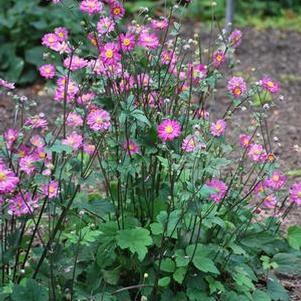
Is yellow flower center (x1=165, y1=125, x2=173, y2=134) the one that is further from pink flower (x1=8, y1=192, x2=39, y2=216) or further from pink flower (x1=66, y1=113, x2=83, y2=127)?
pink flower (x1=8, y1=192, x2=39, y2=216)

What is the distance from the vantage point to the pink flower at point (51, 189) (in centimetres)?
236

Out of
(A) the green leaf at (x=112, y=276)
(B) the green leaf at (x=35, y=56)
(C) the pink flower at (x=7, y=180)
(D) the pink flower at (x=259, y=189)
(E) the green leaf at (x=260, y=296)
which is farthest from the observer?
(B) the green leaf at (x=35, y=56)

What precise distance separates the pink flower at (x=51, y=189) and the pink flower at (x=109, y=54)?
45 cm

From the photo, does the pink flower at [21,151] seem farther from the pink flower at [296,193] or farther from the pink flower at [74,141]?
the pink flower at [296,193]

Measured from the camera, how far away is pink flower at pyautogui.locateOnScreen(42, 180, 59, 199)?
2.36 m

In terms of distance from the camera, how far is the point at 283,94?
5.80 meters

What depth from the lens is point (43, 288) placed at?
7.84 ft

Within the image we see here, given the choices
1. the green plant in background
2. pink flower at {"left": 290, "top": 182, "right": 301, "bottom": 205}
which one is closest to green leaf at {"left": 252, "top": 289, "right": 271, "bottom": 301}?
pink flower at {"left": 290, "top": 182, "right": 301, "bottom": 205}

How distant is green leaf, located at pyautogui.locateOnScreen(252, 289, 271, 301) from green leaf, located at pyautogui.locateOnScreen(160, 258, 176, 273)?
0.38 meters

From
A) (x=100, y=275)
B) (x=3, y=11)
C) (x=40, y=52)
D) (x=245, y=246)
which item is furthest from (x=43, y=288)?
(x=3, y=11)

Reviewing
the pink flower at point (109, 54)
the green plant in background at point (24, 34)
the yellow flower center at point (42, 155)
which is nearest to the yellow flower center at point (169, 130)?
the pink flower at point (109, 54)

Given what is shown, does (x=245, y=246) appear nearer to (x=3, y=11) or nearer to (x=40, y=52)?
(x=40, y=52)

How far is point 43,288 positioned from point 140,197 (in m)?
0.60

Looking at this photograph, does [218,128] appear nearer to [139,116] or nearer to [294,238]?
[139,116]
